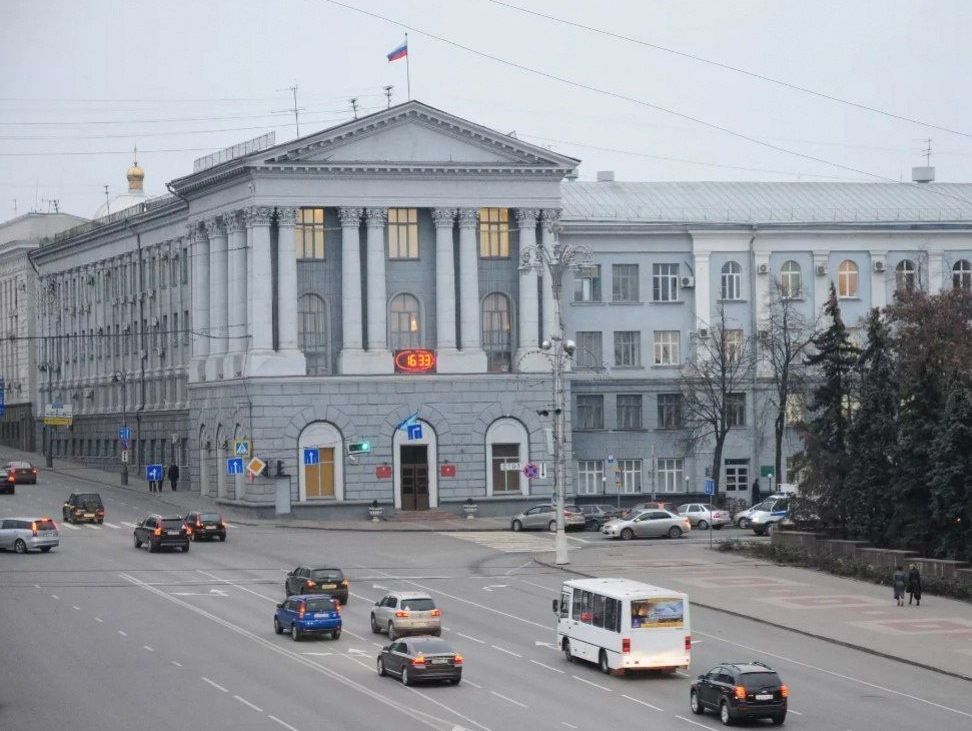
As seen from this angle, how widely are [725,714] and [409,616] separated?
1362 centimetres

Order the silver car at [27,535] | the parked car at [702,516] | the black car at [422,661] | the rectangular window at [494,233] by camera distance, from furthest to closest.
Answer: the rectangular window at [494,233] < the parked car at [702,516] < the silver car at [27,535] < the black car at [422,661]

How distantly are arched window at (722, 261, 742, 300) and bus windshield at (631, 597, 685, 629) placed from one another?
64.7 meters

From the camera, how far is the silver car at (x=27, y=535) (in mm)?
74875

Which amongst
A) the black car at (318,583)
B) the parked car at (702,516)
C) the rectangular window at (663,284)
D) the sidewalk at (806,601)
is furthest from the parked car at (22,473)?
the black car at (318,583)

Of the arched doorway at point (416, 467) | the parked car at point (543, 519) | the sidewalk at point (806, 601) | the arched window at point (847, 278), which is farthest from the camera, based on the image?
the arched window at point (847, 278)

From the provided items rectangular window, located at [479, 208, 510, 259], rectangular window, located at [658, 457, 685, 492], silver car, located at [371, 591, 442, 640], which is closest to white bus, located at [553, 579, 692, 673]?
silver car, located at [371, 591, 442, 640]

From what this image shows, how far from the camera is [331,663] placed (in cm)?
4844

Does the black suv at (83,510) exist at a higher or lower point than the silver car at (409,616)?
higher

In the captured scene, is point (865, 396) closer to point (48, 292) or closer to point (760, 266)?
point (760, 266)

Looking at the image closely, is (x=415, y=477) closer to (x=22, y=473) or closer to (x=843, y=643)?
(x=22, y=473)

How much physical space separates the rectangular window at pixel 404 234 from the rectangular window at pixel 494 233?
12.3 feet

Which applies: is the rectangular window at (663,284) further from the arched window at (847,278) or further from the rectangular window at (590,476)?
the rectangular window at (590,476)

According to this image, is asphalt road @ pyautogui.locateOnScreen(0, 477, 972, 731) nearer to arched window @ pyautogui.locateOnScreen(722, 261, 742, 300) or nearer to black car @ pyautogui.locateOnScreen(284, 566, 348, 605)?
black car @ pyautogui.locateOnScreen(284, 566, 348, 605)

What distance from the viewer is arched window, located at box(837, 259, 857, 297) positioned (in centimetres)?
11175
